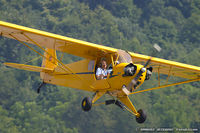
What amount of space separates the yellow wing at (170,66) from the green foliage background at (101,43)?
20.6m

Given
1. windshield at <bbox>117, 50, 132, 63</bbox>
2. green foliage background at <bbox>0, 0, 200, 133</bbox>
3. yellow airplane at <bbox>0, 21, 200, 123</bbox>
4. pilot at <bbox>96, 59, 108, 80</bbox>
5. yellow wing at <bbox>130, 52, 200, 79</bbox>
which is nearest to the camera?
yellow airplane at <bbox>0, 21, 200, 123</bbox>

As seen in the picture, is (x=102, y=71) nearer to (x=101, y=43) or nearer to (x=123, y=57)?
(x=123, y=57)

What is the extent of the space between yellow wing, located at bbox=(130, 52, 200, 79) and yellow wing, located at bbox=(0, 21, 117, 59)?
5.13ft

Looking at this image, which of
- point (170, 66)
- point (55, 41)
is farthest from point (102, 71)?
point (170, 66)

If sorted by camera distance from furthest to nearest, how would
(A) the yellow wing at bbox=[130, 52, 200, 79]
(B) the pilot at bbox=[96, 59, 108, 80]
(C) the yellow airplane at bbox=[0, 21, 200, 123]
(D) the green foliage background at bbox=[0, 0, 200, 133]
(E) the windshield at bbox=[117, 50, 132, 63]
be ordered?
(D) the green foliage background at bbox=[0, 0, 200, 133]
(A) the yellow wing at bbox=[130, 52, 200, 79]
(B) the pilot at bbox=[96, 59, 108, 80]
(E) the windshield at bbox=[117, 50, 132, 63]
(C) the yellow airplane at bbox=[0, 21, 200, 123]

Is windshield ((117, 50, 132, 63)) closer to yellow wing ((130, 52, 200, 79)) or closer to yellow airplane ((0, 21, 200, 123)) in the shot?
yellow airplane ((0, 21, 200, 123))

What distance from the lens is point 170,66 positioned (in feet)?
55.3

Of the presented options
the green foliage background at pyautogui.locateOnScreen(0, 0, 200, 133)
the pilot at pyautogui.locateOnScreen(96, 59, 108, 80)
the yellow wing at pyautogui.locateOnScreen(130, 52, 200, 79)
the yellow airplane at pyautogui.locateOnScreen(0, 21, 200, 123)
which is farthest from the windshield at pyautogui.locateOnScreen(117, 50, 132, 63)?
the green foliage background at pyautogui.locateOnScreen(0, 0, 200, 133)

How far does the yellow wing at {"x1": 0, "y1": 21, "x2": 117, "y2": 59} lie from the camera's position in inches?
570

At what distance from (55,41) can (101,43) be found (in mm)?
49508

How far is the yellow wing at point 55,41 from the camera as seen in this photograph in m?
14.5

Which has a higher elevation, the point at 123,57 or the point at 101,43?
the point at 101,43

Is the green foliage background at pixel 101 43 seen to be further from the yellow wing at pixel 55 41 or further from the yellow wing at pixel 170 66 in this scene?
the yellow wing at pixel 55 41

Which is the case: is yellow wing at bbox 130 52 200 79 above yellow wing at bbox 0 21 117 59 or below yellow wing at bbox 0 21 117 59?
below
